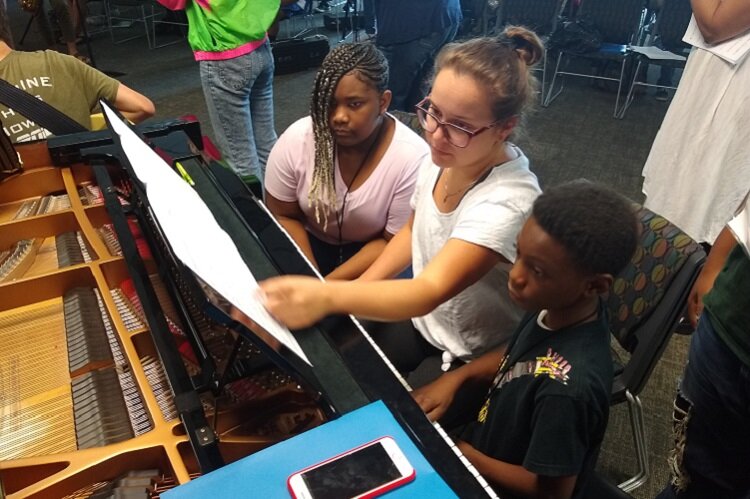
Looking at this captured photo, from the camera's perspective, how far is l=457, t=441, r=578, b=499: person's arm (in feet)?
3.32

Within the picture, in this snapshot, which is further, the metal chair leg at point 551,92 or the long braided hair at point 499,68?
the metal chair leg at point 551,92

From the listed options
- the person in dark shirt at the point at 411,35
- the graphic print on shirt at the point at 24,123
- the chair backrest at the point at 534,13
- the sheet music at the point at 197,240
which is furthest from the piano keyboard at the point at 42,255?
the chair backrest at the point at 534,13

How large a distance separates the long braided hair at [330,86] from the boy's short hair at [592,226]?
0.77 m

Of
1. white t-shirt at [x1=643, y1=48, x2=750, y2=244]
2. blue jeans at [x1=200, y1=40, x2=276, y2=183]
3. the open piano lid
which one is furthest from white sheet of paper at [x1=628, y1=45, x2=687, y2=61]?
the open piano lid

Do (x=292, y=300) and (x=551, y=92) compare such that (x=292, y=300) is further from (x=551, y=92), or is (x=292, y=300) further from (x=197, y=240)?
(x=551, y=92)

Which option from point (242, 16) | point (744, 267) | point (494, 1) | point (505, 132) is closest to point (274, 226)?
point (505, 132)

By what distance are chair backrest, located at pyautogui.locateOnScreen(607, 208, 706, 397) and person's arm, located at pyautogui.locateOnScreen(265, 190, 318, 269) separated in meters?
0.99

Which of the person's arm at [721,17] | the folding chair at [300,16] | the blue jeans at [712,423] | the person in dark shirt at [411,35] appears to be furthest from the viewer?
the folding chair at [300,16]

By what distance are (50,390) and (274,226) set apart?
570 millimetres

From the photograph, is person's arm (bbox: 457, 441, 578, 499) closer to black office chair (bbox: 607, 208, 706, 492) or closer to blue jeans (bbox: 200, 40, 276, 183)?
black office chair (bbox: 607, 208, 706, 492)

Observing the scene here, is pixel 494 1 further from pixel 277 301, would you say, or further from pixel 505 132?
pixel 277 301

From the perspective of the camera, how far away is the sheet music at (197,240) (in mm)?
737

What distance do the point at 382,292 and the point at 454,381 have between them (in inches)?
16.4

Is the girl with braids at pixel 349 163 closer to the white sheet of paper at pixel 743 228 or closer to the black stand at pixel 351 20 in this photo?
the white sheet of paper at pixel 743 228
